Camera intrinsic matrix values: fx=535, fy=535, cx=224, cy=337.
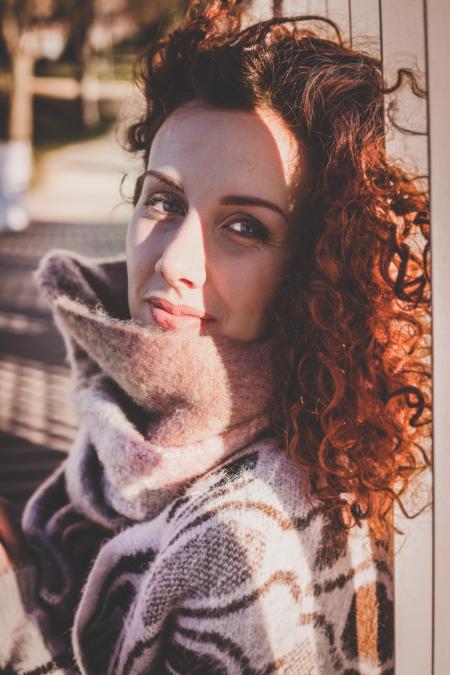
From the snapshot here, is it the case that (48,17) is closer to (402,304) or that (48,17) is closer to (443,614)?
(402,304)

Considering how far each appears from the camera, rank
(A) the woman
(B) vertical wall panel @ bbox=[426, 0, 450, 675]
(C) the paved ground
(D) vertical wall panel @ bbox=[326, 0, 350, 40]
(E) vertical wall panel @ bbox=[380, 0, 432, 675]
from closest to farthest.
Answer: (B) vertical wall panel @ bbox=[426, 0, 450, 675]
(E) vertical wall panel @ bbox=[380, 0, 432, 675]
(A) the woman
(D) vertical wall panel @ bbox=[326, 0, 350, 40]
(C) the paved ground

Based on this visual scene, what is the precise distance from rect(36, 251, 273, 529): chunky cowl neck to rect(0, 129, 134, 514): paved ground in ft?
2.28

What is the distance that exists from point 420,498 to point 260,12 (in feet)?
3.75

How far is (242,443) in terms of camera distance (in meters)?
1.06

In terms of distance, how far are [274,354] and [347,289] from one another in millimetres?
193

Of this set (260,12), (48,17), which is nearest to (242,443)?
(260,12)

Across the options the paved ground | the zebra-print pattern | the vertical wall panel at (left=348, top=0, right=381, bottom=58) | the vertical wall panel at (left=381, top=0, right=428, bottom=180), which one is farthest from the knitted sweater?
the paved ground

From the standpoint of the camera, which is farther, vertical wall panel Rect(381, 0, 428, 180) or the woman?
the woman

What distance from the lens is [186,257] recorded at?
1013 millimetres

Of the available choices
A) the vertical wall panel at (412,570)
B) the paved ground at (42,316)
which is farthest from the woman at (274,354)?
the paved ground at (42,316)

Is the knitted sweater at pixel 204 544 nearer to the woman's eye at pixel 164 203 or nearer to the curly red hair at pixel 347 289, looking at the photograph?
the curly red hair at pixel 347 289

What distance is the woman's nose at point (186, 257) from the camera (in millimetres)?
1008

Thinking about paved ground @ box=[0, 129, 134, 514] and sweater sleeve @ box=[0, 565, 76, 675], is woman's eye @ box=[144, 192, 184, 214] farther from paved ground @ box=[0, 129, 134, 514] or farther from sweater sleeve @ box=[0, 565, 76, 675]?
sweater sleeve @ box=[0, 565, 76, 675]

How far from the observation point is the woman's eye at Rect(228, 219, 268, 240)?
41.3 inches
